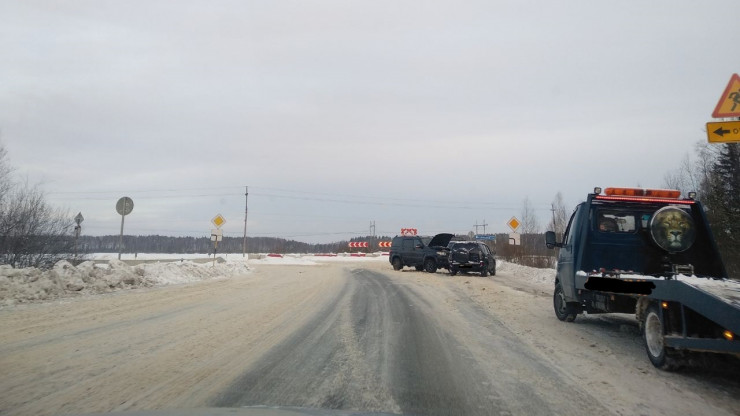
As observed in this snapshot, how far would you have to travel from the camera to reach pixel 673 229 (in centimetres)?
809

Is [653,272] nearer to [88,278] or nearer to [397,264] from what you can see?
[88,278]

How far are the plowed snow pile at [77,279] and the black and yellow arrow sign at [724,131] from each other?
14.4m

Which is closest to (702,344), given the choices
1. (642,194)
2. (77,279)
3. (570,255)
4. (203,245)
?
(642,194)

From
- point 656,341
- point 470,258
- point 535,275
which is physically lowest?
point 656,341

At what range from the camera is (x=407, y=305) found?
12734mm

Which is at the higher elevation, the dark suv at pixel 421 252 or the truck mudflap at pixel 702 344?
the dark suv at pixel 421 252

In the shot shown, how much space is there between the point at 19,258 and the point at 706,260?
2303 cm

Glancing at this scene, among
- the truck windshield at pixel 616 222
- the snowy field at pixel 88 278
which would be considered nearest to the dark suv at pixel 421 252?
the snowy field at pixel 88 278

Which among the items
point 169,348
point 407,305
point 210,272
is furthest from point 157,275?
point 169,348

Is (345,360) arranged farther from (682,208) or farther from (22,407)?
(682,208)

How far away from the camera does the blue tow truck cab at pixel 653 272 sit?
5.42 m

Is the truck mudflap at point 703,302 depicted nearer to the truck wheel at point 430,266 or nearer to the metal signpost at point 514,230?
the truck wheel at point 430,266

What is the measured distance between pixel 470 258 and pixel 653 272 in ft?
56.8

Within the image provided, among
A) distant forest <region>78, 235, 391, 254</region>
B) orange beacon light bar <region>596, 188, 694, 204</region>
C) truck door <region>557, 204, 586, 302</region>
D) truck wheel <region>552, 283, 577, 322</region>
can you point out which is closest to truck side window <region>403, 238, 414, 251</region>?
truck wheel <region>552, 283, 577, 322</region>
